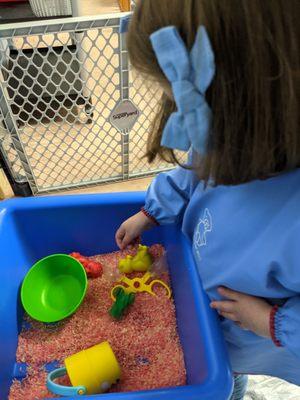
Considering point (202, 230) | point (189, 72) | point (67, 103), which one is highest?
point (189, 72)

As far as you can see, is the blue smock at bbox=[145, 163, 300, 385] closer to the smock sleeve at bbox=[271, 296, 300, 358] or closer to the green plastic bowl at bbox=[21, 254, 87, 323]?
the smock sleeve at bbox=[271, 296, 300, 358]

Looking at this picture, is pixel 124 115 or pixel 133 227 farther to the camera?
pixel 124 115

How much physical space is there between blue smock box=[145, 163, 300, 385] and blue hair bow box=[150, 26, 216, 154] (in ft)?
0.42

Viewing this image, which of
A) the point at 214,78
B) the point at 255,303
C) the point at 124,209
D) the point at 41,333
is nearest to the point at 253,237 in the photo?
the point at 255,303

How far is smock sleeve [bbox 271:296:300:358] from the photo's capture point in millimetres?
400

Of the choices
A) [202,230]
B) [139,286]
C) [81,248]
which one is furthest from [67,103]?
[202,230]

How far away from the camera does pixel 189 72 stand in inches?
11.7

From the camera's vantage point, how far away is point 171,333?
0.70 meters

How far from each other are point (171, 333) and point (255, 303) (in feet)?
0.97

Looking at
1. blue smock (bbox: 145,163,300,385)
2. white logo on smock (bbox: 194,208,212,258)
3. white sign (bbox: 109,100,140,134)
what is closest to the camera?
blue smock (bbox: 145,163,300,385)

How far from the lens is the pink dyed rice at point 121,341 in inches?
25.7

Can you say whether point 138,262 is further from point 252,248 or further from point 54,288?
point 252,248

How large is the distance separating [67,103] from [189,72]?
33.6 inches

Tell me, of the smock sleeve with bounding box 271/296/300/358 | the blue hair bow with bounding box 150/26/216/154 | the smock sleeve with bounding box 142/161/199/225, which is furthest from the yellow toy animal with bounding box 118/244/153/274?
the blue hair bow with bounding box 150/26/216/154
